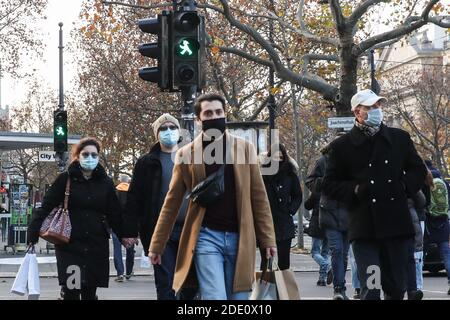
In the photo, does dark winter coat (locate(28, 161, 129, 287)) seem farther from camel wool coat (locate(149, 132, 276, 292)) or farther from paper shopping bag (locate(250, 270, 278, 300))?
paper shopping bag (locate(250, 270, 278, 300))

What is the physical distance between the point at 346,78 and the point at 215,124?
51.3 ft

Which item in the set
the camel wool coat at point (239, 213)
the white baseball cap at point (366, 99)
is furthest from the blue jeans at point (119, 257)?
the camel wool coat at point (239, 213)

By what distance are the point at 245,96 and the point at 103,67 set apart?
781 centimetres

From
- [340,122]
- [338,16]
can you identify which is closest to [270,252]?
[340,122]

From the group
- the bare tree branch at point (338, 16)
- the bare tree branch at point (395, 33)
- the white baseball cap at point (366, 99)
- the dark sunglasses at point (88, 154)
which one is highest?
the bare tree branch at point (338, 16)

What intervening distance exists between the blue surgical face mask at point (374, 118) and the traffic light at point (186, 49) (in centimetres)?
462

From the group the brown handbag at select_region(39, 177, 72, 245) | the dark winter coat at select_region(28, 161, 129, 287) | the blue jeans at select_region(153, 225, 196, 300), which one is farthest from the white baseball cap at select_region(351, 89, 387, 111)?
the brown handbag at select_region(39, 177, 72, 245)

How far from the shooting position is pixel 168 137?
10.4m

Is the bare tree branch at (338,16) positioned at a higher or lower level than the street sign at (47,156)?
higher

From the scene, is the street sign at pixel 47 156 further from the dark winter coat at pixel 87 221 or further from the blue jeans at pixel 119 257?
the dark winter coat at pixel 87 221

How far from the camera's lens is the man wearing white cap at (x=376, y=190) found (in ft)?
26.5

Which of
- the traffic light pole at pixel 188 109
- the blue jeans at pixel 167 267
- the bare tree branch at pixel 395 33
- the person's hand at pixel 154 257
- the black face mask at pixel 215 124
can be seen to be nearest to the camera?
the black face mask at pixel 215 124

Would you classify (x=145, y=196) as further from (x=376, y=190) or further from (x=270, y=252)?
(x=270, y=252)
